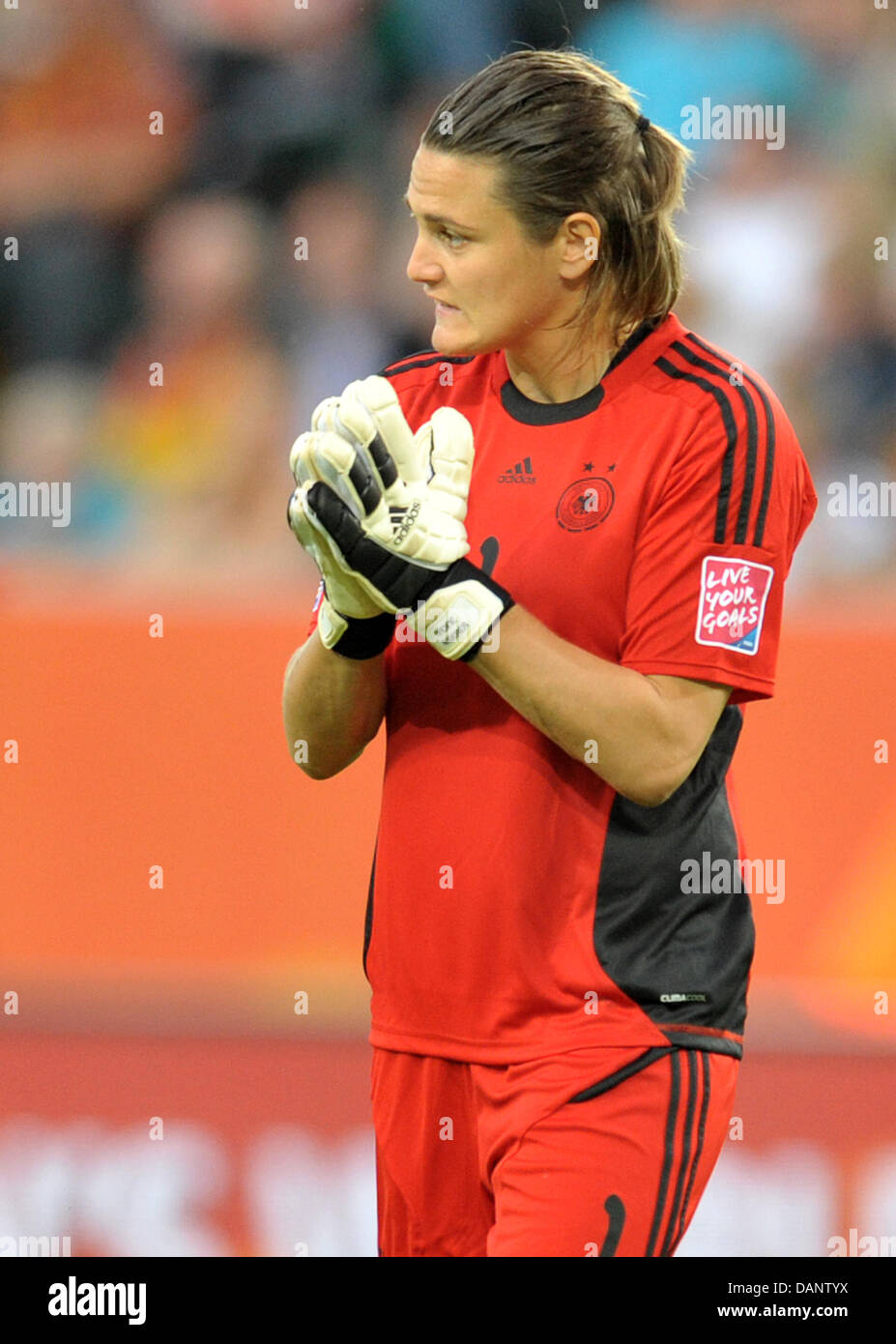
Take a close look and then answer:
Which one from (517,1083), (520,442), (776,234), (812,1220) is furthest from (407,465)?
(776,234)

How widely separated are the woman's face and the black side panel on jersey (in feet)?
1.86

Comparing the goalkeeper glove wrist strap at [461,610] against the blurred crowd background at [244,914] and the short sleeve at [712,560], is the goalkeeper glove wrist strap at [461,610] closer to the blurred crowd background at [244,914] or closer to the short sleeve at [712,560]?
the short sleeve at [712,560]

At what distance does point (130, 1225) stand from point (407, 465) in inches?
80.3

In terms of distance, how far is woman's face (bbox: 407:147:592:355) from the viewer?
6.84 feet

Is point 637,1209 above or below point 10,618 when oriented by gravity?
below

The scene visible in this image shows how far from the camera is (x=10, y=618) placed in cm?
366

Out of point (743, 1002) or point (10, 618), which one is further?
point (10, 618)

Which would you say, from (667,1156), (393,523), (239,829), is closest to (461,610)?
(393,523)

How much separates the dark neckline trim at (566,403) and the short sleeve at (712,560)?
15 cm

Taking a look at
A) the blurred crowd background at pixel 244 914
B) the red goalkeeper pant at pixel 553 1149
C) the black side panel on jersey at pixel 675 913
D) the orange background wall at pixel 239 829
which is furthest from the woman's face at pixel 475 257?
the orange background wall at pixel 239 829

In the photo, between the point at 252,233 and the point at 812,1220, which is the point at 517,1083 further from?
the point at 252,233

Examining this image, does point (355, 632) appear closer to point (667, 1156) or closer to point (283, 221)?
point (667, 1156)

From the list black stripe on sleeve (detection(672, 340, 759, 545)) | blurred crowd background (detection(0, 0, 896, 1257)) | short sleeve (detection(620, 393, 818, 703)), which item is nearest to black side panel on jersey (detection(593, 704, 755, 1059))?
short sleeve (detection(620, 393, 818, 703))

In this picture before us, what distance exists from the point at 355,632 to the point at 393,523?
185 mm
